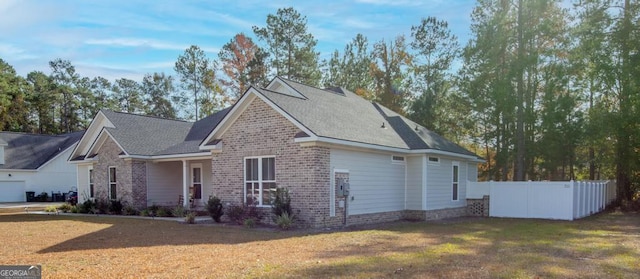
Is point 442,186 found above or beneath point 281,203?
beneath

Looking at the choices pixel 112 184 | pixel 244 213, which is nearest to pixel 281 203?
pixel 244 213

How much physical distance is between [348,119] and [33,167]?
29464 millimetres

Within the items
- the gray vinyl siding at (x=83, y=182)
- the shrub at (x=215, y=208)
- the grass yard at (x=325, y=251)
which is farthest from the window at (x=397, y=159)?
the gray vinyl siding at (x=83, y=182)

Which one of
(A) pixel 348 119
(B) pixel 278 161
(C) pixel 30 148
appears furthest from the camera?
(C) pixel 30 148

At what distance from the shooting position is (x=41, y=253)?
964cm

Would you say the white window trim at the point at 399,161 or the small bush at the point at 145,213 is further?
the small bush at the point at 145,213

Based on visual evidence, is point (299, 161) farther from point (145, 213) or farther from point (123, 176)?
point (123, 176)

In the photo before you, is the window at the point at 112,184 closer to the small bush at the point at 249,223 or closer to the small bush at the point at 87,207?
the small bush at the point at 87,207

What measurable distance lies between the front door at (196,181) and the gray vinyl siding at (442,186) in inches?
432

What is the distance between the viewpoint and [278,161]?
14.9 m

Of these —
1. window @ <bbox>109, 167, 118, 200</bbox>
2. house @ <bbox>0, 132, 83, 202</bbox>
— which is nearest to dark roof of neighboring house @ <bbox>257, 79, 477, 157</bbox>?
window @ <bbox>109, 167, 118, 200</bbox>

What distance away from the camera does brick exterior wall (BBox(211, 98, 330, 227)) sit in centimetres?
1407

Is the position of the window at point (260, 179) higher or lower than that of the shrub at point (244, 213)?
higher

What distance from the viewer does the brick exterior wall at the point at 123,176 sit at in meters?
21.6
